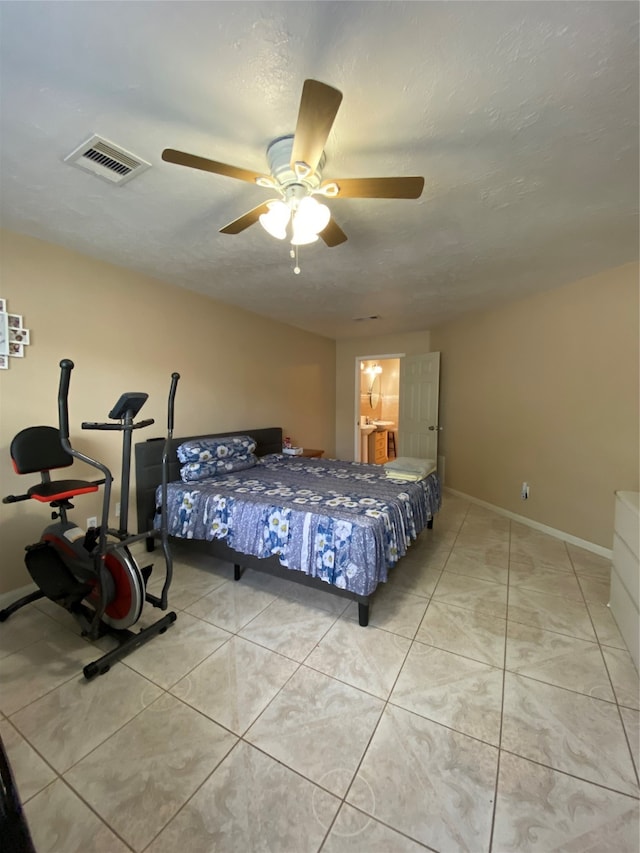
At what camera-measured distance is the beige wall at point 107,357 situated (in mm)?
2268

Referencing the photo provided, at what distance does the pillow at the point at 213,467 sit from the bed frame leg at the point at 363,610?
1.73m

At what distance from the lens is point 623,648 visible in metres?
1.82

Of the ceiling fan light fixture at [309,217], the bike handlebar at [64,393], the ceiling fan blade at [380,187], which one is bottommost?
the bike handlebar at [64,393]

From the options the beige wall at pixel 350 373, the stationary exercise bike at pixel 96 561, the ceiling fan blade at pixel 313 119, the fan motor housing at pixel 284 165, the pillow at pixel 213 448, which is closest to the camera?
the ceiling fan blade at pixel 313 119

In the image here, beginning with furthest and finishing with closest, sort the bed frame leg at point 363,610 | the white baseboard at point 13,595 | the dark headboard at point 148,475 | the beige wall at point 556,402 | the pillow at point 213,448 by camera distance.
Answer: the pillow at point 213,448 < the dark headboard at point 148,475 < the beige wall at point 556,402 < the white baseboard at point 13,595 < the bed frame leg at point 363,610

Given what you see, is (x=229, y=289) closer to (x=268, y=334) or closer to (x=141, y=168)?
(x=268, y=334)

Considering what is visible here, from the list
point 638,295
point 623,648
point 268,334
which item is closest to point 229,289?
point 268,334

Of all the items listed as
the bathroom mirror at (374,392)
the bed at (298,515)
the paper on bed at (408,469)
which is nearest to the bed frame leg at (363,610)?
the bed at (298,515)

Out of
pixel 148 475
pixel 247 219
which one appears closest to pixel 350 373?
pixel 148 475

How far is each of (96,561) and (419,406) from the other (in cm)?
431

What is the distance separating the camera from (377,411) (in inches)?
290

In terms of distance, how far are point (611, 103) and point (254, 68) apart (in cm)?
132

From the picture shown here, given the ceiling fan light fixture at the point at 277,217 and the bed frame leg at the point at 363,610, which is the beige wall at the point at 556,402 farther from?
the ceiling fan light fixture at the point at 277,217

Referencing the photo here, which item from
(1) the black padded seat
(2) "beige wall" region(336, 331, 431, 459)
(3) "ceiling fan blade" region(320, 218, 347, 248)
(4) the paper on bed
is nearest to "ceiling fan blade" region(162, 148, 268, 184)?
(3) "ceiling fan blade" region(320, 218, 347, 248)
